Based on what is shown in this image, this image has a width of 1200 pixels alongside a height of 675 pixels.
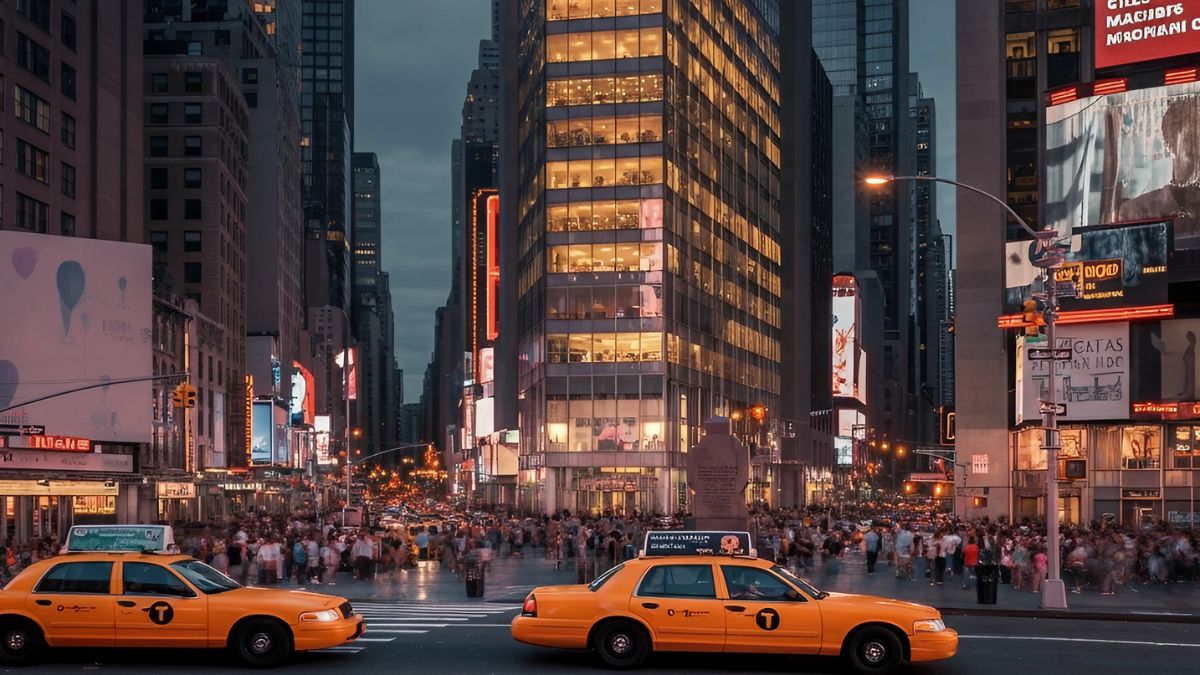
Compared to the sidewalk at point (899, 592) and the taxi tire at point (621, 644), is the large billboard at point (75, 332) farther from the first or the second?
the taxi tire at point (621, 644)

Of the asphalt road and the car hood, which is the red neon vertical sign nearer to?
the asphalt road

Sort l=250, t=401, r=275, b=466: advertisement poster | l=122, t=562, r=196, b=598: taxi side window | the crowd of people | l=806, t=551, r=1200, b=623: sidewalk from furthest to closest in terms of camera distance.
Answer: l=250, t=401, r=275, b=466: advertisement poster → the crowd of people → l=806, t=551, r=1200, b=623: sidewalk → l=122, t=562, r=196, b=598: taxi side window

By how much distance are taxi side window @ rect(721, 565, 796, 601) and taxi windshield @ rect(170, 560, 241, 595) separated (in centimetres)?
671

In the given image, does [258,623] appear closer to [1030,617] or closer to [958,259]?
[1030,617]

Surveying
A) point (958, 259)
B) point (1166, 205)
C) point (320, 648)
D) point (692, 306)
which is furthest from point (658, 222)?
point (320, 648)

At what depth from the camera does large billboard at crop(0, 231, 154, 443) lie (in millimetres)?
61281

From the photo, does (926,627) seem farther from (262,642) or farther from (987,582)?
(987,582)

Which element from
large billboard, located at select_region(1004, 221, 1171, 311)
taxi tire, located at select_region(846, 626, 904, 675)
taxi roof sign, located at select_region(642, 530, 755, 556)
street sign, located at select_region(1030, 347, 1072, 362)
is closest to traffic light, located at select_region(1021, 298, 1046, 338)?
street sign, located at select_region(1030, 347, 1072, 362)

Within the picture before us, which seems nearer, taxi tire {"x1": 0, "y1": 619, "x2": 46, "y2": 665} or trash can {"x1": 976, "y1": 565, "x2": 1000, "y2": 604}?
taxi tire {"x1": 0, "y1": 619, "x2": 46, "y2": 665}

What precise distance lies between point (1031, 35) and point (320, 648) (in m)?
73.9

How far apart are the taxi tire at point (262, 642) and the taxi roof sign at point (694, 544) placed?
17.5ft

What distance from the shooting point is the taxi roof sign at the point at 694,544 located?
19.7 meters

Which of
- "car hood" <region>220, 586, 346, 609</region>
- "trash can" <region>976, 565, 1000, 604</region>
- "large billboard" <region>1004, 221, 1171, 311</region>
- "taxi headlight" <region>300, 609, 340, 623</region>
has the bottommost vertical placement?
"trash can" <region>976, 565, 1000, 604</region>

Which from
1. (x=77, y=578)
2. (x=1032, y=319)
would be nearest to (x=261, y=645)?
(x=77, y=578)
